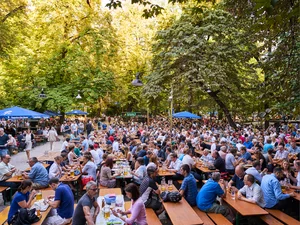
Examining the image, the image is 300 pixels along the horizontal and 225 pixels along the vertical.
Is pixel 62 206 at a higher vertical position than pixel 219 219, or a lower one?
higher

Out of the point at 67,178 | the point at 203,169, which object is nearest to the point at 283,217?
the point at 203,169

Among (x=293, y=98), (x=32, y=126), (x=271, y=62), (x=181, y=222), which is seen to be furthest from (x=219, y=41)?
(x=32, y=126)

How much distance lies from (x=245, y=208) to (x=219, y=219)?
58 cm

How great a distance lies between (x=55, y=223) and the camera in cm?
489

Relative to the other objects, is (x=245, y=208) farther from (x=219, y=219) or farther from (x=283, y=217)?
(x=283, y=217)

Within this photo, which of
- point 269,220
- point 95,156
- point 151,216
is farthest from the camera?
point 95,156

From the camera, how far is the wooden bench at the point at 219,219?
516 centimetres

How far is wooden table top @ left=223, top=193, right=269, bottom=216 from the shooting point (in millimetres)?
5102

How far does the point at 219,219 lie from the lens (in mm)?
5367

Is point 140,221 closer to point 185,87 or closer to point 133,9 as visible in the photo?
point 185,87

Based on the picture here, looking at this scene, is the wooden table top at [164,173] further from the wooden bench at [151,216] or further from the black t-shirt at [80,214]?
the black t-shirt at [80,214]

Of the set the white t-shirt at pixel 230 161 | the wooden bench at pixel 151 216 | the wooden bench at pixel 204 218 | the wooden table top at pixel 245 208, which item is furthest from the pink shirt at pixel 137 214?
the white t-shirt at pixel 230 161

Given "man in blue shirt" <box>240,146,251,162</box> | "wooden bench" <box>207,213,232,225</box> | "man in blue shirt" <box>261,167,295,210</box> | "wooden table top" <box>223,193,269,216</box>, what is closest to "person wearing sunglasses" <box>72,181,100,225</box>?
"wooden bench" <box>207,213,232,225</box>

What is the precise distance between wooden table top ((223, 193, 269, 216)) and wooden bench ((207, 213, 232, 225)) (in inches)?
12.1
